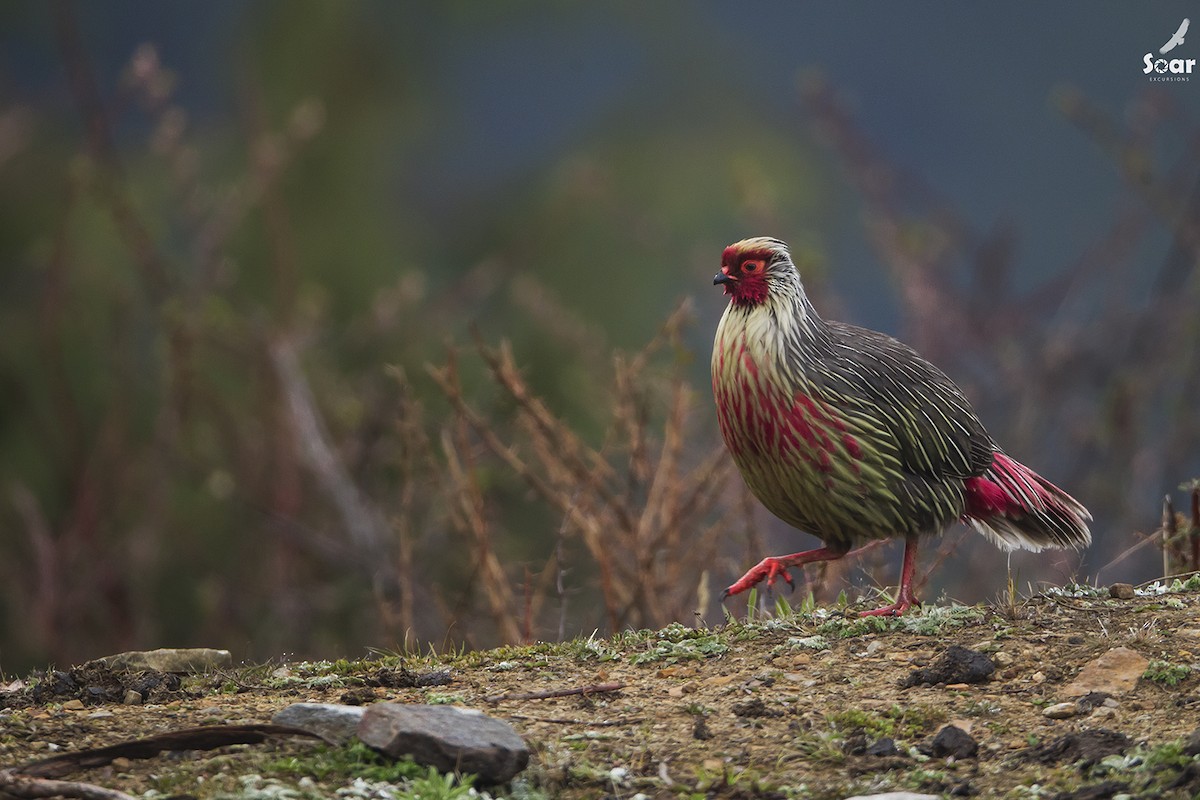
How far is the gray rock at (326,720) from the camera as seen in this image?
368cm

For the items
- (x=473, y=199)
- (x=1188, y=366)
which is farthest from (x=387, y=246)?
(x=1188, y=366)

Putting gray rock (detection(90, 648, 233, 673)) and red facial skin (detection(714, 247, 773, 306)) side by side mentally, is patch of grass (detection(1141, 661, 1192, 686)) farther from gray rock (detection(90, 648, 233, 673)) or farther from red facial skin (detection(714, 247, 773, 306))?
gray rock (detection(90, 648, 233, 673))

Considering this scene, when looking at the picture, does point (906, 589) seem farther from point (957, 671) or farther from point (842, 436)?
point (957, 671)

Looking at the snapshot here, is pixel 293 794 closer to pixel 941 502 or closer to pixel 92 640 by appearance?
pixel 941 502

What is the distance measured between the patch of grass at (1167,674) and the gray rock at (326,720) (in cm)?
201

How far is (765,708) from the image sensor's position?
A: 4.06 meters

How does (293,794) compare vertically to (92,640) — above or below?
above

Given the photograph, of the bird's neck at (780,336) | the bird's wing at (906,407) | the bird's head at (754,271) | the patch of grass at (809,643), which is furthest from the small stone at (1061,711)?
the bird's head at (754,271)

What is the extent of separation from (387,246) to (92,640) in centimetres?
626

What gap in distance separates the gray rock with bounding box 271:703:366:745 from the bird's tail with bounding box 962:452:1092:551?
275cm

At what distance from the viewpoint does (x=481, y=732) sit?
3566mm

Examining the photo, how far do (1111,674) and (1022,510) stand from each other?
1.64m

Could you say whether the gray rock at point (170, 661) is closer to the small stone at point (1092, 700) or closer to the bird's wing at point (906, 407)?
the bird's wing at point (906, 407)

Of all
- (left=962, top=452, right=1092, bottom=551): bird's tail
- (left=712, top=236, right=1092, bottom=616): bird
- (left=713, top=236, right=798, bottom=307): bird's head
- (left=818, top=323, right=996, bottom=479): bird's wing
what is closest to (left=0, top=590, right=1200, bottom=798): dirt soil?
(left=712, top=236, right=1092, bottom=616): bird
